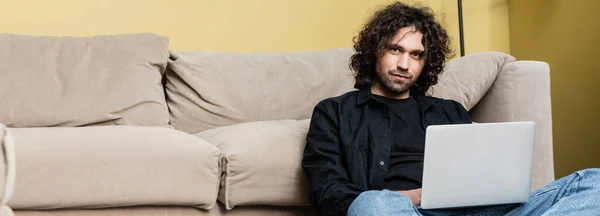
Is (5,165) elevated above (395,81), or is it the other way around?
(5,165)

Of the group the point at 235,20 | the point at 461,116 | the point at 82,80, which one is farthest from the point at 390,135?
the point at 235,20

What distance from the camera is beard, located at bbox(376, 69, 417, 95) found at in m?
1.94

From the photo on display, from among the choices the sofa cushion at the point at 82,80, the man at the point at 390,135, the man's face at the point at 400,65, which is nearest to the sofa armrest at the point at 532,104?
the man at the point at 390,135

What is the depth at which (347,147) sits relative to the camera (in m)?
1.80

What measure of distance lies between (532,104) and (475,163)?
34.8 inches

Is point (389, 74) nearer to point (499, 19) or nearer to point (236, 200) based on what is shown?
point (236, 200)

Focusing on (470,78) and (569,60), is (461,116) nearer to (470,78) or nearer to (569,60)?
(470,78)

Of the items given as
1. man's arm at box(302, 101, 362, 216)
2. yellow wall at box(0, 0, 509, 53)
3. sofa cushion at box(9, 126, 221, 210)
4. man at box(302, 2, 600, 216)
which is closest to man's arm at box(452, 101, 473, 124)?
man at box(302, 2, 600, 216)

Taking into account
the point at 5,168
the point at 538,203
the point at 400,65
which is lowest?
the point at 538,203

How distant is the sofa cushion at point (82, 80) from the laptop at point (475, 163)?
1071mm

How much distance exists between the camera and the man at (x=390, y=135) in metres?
1.54

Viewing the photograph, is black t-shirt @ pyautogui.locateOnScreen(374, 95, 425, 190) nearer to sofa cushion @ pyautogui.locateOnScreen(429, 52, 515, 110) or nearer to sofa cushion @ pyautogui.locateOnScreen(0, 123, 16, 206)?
sofa cushion @ pyautogui.locateOnScreen(429, 52, 515, 110)

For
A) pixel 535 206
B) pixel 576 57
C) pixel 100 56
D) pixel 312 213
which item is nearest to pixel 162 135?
pixel 312 213

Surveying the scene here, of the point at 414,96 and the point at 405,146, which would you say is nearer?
the point at 405,146
